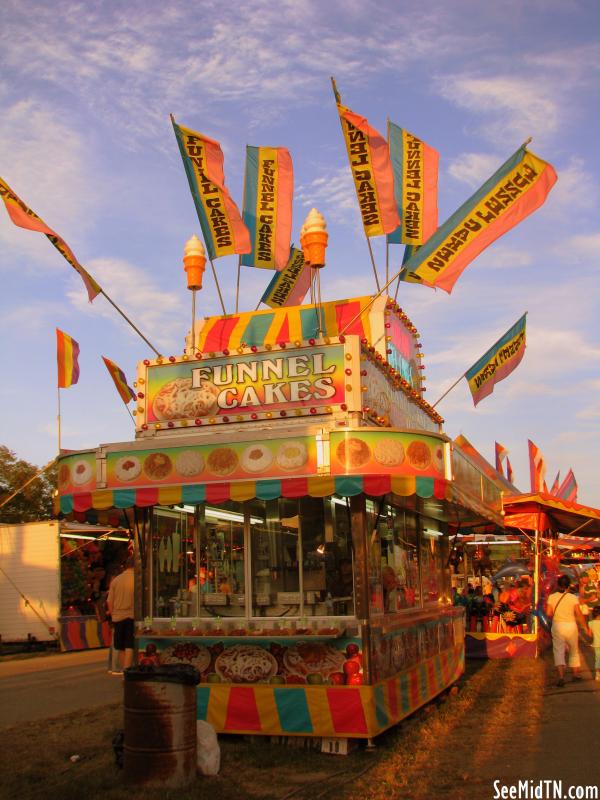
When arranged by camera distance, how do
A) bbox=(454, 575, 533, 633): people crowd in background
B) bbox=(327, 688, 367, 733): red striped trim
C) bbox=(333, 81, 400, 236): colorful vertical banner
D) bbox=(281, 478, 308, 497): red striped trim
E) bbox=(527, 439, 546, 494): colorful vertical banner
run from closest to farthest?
1. bbox=(327, 688, 367, 733): red striped trim
2. bbox=(281, 478, 308, 497): red striped trim
3. bbox=(333, 81, 400, 236): colorful vertical banner
4. bbox=(454, 575, 533, 633): people crowd in background
5. bbox=(527, 439, 546, 494): colorful vertical banner

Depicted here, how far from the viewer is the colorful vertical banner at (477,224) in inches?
413

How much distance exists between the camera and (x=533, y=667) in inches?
618

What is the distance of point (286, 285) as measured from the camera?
14.4 m

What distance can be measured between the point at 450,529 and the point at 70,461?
24.1ft

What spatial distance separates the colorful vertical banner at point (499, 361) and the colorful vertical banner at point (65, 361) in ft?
29.3

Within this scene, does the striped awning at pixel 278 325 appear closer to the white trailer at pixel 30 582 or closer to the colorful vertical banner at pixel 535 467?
the white trailer at pixel 30 582

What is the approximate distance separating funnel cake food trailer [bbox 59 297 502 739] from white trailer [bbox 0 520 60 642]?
10.1 m

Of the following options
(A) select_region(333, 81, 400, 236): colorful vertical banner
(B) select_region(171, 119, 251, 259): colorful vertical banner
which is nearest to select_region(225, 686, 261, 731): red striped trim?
(B) select_region(171, 119, 251, 259): colorful vertical banner

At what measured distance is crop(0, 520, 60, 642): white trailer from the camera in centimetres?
1920

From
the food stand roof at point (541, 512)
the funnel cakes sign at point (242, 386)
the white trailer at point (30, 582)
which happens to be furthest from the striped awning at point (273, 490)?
the white trailer at point (30, 582)

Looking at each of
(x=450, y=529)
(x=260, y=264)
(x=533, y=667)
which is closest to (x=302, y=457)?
(x=260, y=264)

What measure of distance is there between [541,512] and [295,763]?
11888 millimetres

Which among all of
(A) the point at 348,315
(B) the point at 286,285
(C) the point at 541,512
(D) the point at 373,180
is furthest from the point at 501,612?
(D) the point at 373,180

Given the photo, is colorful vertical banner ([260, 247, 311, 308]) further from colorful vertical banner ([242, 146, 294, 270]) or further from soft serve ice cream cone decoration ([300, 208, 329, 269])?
soft serve ice cream cone decoration ([300, 208, 329, 269])
